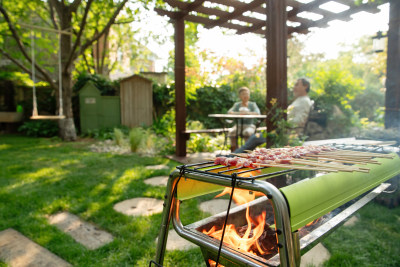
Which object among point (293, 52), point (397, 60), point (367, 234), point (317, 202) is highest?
point (293, 52)

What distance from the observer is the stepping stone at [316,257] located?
1.90 metres

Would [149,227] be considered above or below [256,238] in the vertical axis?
below

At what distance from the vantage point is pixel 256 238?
137cm

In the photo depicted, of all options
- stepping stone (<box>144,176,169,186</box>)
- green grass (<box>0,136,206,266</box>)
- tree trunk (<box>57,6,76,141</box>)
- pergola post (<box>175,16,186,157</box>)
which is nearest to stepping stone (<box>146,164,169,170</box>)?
green grass (<box>0,136,206,266</box>)

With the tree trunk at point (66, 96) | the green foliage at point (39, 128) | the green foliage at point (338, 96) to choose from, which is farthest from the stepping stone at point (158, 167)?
the green foliage at point (39, 128)

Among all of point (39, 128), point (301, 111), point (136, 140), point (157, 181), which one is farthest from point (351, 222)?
point (39, 128)

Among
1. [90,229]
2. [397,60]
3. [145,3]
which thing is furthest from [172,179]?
[145,3]

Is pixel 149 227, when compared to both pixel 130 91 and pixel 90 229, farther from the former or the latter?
pixel 130 91

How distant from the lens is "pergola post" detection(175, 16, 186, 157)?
520cm

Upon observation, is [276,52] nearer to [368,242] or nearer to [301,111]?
[301,111]

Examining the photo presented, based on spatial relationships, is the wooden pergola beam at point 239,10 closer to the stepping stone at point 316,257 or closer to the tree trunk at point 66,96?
the stepping stone at point 316,257

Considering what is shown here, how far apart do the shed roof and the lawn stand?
2552 millimetres

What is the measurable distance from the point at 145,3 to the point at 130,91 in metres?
3.19

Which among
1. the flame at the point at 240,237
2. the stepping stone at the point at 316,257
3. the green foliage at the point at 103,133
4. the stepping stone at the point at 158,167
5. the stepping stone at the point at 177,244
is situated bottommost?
the stepping stone at the point at 316,257
